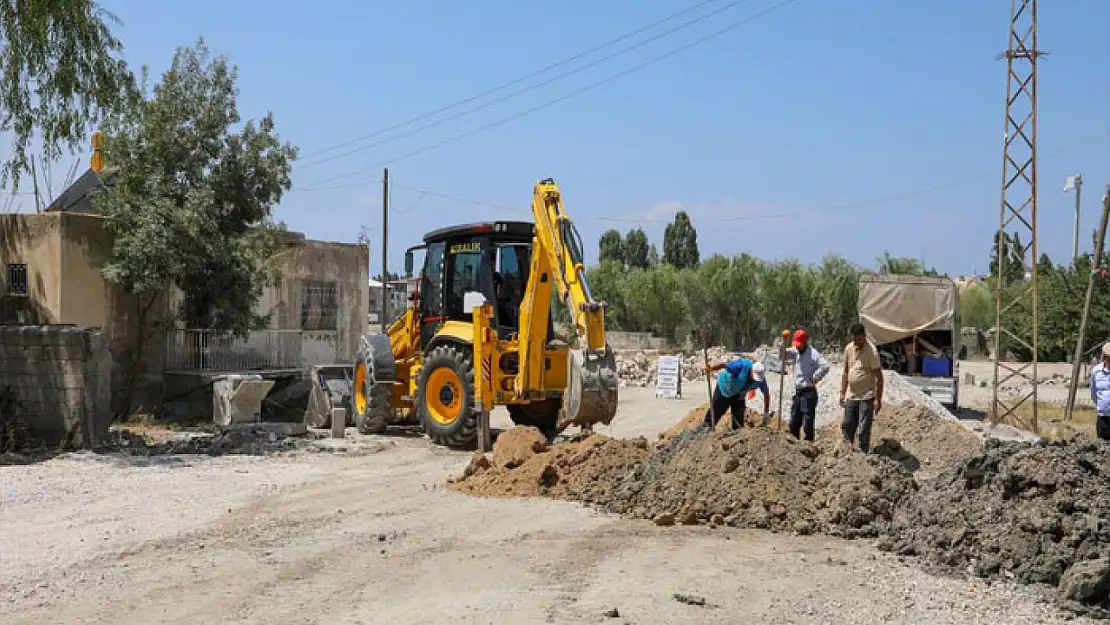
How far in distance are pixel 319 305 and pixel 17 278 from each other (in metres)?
8.32

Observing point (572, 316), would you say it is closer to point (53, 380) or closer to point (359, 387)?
point (359, 387)

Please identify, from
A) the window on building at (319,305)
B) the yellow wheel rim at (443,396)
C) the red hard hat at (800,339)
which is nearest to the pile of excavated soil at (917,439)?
the red hard hat at (800,339)

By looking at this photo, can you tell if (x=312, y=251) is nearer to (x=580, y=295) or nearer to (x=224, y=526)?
(x=580, y=295)

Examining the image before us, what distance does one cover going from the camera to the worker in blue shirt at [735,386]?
12539 mm

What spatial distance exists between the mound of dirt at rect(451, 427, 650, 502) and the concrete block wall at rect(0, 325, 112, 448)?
580 centimetres

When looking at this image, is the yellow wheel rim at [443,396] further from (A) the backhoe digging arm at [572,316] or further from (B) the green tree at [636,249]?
(B) the green tree at [636,249]

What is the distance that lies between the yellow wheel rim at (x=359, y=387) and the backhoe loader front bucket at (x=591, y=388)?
18.3 feet

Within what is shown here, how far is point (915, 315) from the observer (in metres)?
25.9

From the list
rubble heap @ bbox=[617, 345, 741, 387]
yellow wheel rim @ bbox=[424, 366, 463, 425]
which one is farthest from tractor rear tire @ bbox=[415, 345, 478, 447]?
rubble heap @ bbox=[617, 345, 741, 387]

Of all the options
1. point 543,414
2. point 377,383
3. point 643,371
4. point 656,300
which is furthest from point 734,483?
point 656,300

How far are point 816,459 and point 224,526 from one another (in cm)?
572

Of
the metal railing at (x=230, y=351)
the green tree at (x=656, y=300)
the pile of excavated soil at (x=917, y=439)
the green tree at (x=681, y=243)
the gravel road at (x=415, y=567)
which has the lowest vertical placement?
the gravel road at (x=415, y=567)

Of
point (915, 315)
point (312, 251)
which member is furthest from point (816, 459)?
point (312, 251)

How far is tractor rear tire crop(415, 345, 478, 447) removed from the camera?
15.3 meters
